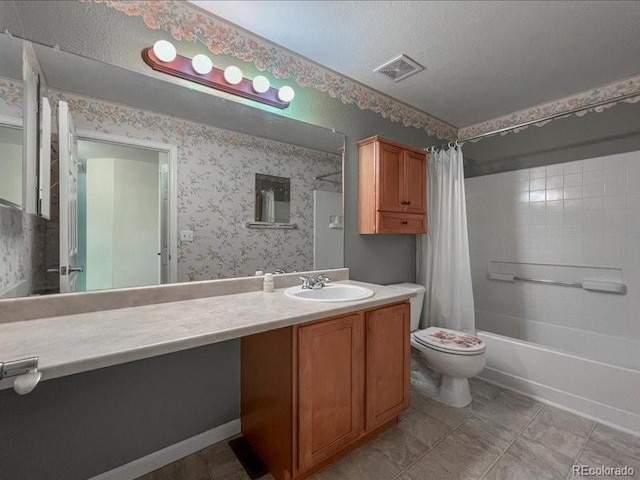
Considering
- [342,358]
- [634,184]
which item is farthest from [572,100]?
[342,358]

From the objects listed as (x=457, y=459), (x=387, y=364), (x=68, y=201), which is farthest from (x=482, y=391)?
(x=68, y=201)

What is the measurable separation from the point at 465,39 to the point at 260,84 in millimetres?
1218

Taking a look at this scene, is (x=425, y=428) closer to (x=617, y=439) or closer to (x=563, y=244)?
(x=617, y=439)

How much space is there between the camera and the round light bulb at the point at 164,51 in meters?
1.34

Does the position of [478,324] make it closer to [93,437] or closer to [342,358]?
[342,358]

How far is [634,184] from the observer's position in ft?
6.98

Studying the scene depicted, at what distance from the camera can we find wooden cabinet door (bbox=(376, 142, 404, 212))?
2.13 meters

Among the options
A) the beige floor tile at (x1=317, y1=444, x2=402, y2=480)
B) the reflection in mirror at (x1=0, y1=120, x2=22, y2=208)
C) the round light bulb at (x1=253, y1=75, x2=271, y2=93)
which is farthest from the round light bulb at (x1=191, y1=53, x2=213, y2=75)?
the beige floor tile at (x1=317, y1=444, x2=402, y2=480)

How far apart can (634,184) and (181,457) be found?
3409 mm

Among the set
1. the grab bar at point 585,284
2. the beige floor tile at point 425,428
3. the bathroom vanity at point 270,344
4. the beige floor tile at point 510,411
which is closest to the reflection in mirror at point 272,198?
the bathroom vanity at point 270,344

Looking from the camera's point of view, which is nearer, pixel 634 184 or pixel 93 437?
pixel 93 437

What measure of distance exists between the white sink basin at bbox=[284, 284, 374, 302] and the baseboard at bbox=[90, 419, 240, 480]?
0.79 meters

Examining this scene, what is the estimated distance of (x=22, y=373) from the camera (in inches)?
26.9

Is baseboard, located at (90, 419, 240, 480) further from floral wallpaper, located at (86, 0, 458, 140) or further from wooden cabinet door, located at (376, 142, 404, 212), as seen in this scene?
floral wallpaper, located at (86, 0, 458, 140)
